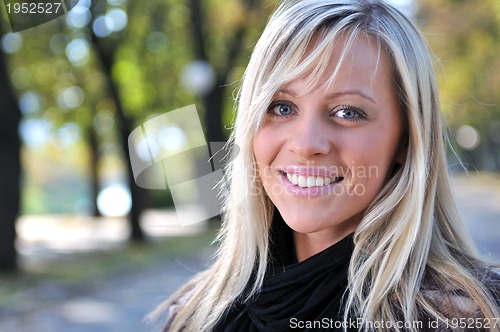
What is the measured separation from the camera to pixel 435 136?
6.16 feet

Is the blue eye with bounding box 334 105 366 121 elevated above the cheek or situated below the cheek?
above

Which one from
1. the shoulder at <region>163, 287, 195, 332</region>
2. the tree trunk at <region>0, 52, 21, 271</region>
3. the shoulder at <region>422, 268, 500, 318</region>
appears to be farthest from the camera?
the tree trunk at <region>0, 52, 21, 271</region>

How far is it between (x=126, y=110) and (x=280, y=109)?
1740cm

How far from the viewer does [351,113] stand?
182 cm

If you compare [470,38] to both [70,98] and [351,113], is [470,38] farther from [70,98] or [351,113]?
[351,113]

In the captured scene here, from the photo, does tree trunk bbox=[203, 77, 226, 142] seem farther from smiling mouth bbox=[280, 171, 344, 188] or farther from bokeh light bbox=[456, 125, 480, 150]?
smiling mouth bbox=[280, 171, 344, 188]

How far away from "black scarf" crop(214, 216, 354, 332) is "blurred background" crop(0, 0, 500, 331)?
54 centimetres

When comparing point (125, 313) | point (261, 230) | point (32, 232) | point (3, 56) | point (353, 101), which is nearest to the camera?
point (353, 101)

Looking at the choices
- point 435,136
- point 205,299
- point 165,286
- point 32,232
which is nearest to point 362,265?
point 435,136

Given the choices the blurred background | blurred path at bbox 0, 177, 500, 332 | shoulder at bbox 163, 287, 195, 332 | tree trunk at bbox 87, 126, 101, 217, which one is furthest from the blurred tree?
tree trunk at bbox 87, 126, 101, 217

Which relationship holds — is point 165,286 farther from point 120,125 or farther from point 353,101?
point 353,101

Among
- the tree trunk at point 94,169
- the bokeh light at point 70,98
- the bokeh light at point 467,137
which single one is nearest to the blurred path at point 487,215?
the bokeh light at point 467,137

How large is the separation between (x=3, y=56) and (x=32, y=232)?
12.8m

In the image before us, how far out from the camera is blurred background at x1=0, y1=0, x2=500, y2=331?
8.51 meters
